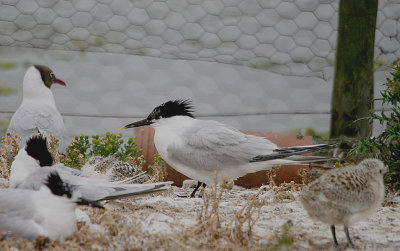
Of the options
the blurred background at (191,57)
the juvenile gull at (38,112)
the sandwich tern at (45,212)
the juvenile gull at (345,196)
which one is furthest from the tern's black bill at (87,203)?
the blurred background at (191,57)

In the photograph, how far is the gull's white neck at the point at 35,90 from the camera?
3.40 meters

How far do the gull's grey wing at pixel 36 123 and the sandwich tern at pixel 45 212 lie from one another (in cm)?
119

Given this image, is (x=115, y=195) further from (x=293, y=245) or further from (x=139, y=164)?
(x=139, y=164)

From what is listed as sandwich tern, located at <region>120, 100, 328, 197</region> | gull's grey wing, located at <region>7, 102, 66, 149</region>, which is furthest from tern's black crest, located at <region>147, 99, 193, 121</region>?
gull's grey wing, located at <region>7, 102, 66, 149</region>

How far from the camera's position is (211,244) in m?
1.82

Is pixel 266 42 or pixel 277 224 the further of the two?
pixel 266 42

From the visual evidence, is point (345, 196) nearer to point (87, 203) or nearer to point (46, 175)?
point (87, 203)

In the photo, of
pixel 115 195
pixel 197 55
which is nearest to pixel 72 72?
pixel 197 55

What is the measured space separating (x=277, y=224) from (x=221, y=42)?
1.93m

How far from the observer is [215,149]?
269 cm

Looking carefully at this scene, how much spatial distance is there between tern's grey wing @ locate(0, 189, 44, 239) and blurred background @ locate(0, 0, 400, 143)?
1.90 metres

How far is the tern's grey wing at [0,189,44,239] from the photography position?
1.78m

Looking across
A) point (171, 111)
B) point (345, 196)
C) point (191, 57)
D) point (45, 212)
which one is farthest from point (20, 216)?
point (191, 57)

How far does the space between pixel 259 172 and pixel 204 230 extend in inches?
55.8
